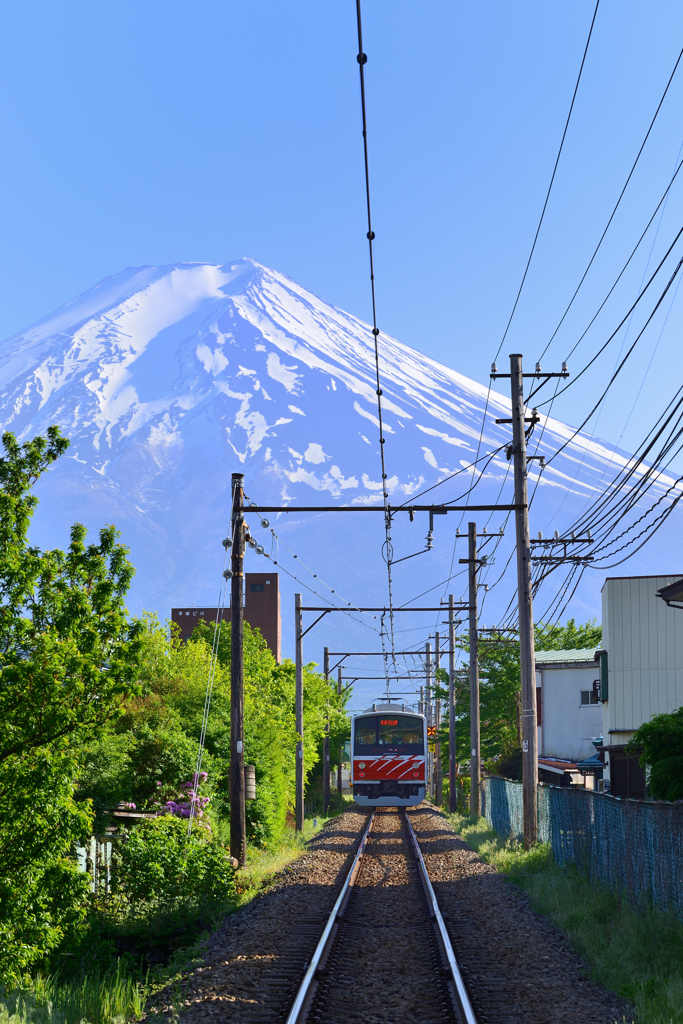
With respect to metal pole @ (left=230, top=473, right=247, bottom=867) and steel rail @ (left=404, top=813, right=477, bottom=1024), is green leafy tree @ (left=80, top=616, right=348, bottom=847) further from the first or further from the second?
steel rail @ (left=404, top=813, right=477, bottom=1024)

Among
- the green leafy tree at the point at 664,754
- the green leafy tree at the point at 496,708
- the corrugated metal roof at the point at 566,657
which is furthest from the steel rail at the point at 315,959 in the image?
the corrugated metal roof at the point at 566,657

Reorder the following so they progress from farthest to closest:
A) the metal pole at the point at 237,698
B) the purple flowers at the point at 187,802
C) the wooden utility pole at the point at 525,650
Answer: the purple flowers at the point at 187,802, the wooden utility pole at the point at 525,650, the metal pole at the point at 237,698

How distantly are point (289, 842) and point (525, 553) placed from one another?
11.7 meters

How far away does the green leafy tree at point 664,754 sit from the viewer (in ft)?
53.9

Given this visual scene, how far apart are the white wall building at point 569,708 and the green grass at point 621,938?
3120 cm

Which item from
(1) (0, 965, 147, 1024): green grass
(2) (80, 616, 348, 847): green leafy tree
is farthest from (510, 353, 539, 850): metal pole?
(1) (0, 965, 147, 1024): green grass

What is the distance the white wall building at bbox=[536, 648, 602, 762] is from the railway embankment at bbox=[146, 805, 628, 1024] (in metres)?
29.7

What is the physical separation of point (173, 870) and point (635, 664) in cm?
1827

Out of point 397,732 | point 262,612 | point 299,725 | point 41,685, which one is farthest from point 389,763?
point 262,612

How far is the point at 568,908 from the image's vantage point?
46.8ft

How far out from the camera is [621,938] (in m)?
11.7

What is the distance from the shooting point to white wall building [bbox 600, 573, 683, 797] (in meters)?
31.0

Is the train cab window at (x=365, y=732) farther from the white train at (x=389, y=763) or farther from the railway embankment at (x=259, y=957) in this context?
the railway embankment at (x=259, y=957)

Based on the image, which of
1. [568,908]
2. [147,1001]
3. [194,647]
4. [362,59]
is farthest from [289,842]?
[362,59]
